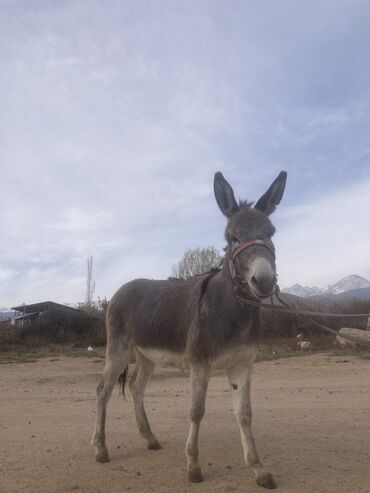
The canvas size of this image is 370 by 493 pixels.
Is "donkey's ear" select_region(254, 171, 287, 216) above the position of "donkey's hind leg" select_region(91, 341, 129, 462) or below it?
above

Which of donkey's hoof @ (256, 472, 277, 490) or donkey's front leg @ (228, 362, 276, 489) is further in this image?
donkey's front leg @ (228, 362, 276, 489)

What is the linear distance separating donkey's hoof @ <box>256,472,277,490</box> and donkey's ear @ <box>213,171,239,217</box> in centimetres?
279

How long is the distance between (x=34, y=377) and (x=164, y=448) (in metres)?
9.45

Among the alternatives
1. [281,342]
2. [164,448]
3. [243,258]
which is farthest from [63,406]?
[281,342]

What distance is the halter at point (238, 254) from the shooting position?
4488 mm

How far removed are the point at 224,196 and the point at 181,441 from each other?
362 cm

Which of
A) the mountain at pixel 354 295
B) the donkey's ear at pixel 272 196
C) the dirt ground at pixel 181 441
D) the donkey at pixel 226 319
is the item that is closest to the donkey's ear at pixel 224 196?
the donkey at pixel 226 319

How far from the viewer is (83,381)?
536 inches

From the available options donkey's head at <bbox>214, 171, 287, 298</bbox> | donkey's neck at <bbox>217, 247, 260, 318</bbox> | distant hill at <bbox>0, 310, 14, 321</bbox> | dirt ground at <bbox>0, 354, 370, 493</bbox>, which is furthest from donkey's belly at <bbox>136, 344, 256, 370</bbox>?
distant hill at <bbox>0, 310, 14, 321</bbox>

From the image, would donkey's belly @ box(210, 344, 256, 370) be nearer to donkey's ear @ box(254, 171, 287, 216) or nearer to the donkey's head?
the donkey's head

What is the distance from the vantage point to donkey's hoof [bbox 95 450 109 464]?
5.59 metres

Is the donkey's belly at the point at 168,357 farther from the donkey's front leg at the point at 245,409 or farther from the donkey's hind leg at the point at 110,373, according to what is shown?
the donkey's front leg at the point at 245,409

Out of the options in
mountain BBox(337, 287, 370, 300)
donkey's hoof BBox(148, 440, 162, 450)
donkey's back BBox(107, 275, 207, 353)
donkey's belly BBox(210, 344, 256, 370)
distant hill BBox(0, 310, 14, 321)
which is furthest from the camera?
distant hill BBox(0, 310, 14, 321)

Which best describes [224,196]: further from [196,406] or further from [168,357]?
[196,406]
